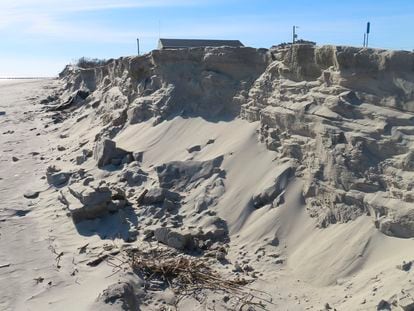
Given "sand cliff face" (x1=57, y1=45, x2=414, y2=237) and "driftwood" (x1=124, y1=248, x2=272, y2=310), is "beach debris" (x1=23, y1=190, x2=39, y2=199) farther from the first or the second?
"driftwood" (x1=124, y1=248, x2=272, y2=310)

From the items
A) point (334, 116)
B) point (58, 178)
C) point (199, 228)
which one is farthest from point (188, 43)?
point (334, 116)

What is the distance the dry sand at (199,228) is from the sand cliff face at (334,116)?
0.08 m

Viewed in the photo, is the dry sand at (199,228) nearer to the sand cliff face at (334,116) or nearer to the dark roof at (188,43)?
the sand cliff face at (334,116)

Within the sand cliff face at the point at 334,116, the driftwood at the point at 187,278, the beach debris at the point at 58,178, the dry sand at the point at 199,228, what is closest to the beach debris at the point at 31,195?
the dry sand at the point at 199,228

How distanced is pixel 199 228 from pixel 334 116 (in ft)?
7.94

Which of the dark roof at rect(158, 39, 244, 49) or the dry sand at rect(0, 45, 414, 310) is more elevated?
the dark roof at rect(158, 39, 244, 49)

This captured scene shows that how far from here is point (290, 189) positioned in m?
6.76

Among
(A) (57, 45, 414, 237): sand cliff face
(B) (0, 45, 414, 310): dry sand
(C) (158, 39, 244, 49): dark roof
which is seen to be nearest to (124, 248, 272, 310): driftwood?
(B) (0, 45, 414, 310): dry sand

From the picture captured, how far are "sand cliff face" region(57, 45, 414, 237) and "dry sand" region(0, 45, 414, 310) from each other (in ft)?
0.27

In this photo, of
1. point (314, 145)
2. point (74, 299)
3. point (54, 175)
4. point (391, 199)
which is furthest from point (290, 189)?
point (54, 175)

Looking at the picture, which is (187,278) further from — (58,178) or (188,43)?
(188,43)

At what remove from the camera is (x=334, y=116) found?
20.6 ft

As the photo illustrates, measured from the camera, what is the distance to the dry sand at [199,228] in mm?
5273

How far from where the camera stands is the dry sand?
527cm
